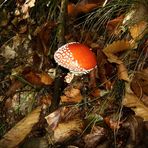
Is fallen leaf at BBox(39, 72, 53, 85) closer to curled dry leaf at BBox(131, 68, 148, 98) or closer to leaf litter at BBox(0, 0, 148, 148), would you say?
leaf litter at BBox(0, 0, 148, 148)

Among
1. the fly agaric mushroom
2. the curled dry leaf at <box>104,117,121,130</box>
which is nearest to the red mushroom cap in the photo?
the fly agaric mushroom

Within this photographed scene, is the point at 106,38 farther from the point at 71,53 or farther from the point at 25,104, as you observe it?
the point at 25,104

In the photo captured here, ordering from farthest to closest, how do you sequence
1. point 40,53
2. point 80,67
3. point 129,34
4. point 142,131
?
1. point 40,53
2. point 129,34
3. point 80,67
4. point 142,131

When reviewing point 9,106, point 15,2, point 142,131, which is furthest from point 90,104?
point 15,2

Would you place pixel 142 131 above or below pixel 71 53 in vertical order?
below

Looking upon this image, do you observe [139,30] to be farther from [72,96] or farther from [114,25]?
[72,96]

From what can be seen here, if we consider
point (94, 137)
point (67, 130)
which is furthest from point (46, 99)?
point (94, 137)
